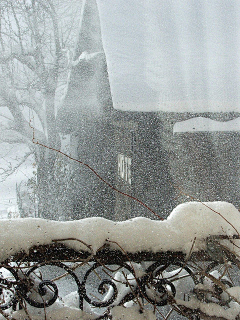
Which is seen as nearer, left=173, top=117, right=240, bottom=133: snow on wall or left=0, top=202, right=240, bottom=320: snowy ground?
left=0, top=202, right=240, bottom=320: snowy ground

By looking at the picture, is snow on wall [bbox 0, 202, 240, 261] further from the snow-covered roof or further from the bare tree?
the bare tree

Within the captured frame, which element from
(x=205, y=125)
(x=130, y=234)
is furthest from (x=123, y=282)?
(x=205, y=125)

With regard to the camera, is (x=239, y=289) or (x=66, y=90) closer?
(x=239, y=289)

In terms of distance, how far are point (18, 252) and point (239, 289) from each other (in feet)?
1.14

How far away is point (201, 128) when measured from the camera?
2.45m

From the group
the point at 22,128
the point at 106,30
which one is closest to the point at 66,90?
the point at 22,128

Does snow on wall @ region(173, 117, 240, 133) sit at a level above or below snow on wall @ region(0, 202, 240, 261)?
below

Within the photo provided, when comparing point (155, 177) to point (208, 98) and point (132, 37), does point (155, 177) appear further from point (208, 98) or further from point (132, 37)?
point (132, 37)

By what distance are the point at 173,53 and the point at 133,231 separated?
8.29 feet

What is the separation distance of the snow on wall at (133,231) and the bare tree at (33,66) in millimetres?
2532

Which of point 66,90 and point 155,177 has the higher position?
point 66,90

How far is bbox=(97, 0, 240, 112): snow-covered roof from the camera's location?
2.08 metres

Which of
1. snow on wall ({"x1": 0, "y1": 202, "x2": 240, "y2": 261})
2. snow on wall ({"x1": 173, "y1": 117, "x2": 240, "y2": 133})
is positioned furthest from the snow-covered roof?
snow on wall ({"x1": 0, "y1": 202, "x2": 240, "y2": 261})

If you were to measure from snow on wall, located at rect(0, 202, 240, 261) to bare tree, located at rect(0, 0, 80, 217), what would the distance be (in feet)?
8.31
